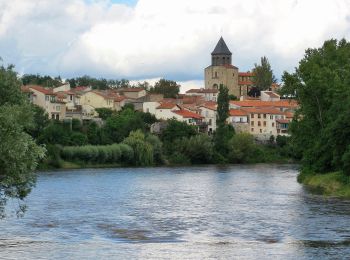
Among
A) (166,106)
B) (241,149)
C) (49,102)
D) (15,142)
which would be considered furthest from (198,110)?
(15,142)

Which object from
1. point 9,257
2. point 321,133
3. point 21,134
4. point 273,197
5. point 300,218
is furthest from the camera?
point 321,133

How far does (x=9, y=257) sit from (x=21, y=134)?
5.02 meters

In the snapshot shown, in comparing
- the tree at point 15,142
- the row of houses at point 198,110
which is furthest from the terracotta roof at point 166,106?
the tree at point 15,142

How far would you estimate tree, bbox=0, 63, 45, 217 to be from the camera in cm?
2769

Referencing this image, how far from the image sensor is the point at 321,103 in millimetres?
68000

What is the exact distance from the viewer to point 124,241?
116 feet

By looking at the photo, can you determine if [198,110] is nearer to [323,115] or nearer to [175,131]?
[175,131]

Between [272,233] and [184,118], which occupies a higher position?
[184,118]

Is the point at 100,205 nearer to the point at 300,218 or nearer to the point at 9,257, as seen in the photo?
the point at 300,218

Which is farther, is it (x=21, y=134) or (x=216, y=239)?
(x=216, y=239)

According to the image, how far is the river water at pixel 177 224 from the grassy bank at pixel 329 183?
4.79ft

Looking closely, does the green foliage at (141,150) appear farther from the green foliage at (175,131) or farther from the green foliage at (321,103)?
the green foliage at (321,103)

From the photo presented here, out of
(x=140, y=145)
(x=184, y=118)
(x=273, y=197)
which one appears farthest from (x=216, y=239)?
(x=184, y=118)

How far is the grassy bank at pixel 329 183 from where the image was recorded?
5622 cm
